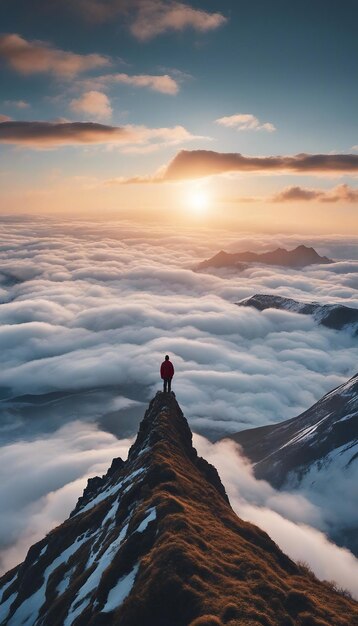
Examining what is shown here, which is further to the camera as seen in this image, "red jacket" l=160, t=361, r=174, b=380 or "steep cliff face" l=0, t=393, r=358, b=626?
"red jacket" l=160, t=361, r=174, b=380

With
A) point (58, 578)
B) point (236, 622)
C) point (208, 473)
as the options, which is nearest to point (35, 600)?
point (58, 578)

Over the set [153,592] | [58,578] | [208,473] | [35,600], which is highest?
[153,592]

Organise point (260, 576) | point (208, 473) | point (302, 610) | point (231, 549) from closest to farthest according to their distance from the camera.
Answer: point (302, 610) < point (260, 576) < point (231, 549) < point (208, 473)

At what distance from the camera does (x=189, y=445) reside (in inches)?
3317

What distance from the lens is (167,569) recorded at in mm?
36094

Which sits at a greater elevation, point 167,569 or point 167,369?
point 167,369

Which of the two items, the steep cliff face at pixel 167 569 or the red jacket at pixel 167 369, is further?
the red jacket at pixel 167 369

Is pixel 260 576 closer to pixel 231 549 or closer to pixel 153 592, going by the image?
pixel 231 549

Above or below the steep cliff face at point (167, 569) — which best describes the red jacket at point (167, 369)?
above

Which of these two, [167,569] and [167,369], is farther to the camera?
[167,369]

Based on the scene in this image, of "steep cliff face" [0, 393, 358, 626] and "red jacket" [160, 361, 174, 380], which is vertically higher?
"red jacket" [160, 361, 174, 380]

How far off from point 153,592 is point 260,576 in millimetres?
11154

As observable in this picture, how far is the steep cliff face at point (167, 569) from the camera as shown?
111 feet

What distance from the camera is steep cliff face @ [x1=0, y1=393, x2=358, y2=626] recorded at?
33.8 metres
